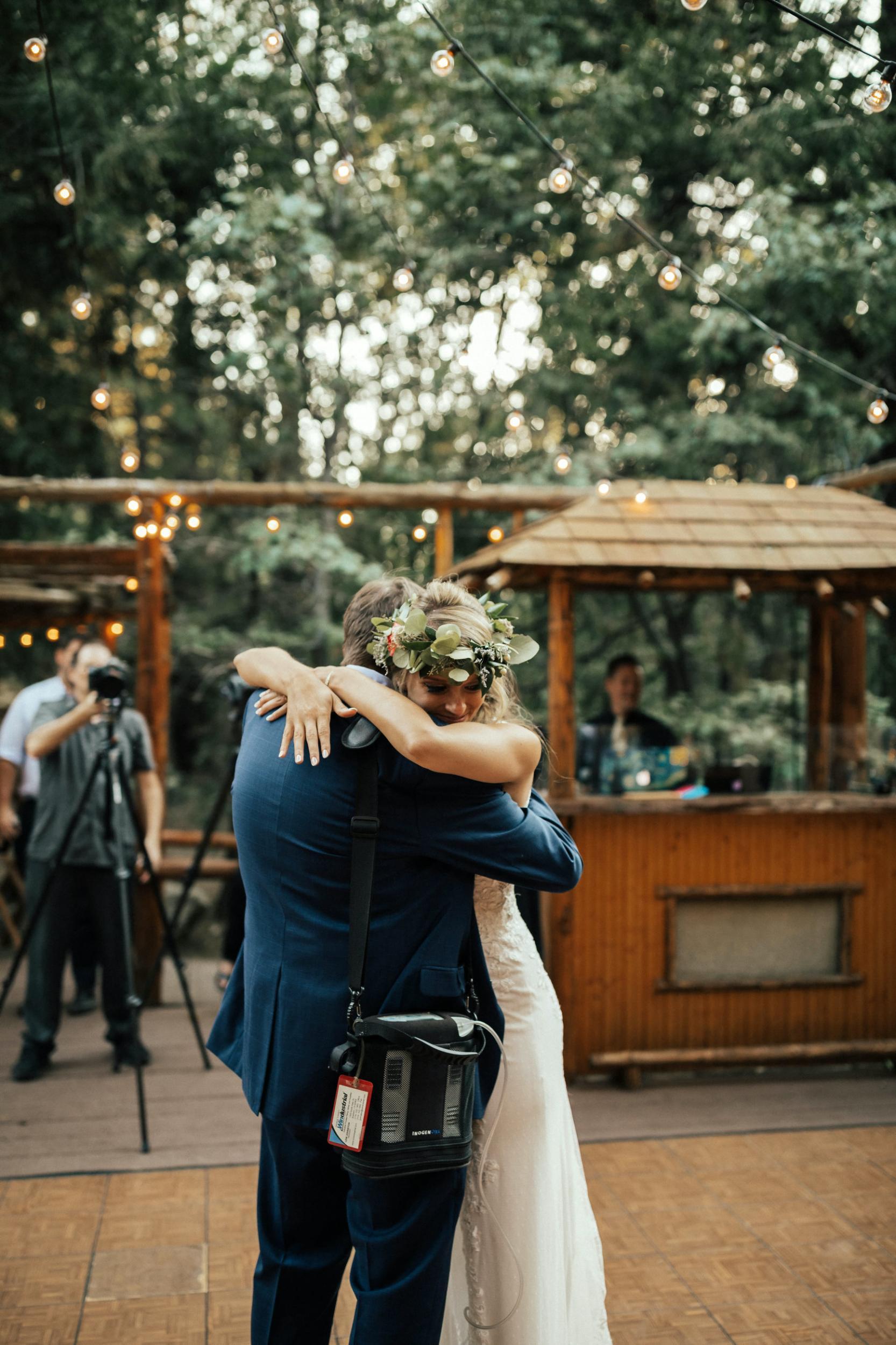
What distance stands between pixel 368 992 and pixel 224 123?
32.5 feet

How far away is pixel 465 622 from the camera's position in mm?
1880

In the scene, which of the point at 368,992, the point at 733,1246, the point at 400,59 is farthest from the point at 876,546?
the point at 400,59

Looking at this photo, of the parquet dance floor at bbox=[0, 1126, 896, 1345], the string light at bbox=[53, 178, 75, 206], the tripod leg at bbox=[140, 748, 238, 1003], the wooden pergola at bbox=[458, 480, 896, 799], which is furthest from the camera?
the tripod leg at bbox=[140, 748, 238, 1003]

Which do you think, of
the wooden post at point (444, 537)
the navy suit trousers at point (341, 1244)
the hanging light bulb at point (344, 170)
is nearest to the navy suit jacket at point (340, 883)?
the navy suit trousers at point (341, 1244)

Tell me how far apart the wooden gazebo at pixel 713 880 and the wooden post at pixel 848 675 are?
603mm

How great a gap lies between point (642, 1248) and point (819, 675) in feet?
11.1

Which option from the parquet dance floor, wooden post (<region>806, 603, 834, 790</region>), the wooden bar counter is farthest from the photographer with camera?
wooden post (<region>806, 603, 834, 790</region>)

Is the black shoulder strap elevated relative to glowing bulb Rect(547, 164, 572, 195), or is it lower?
lower

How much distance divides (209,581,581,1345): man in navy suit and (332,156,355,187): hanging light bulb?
270 cm

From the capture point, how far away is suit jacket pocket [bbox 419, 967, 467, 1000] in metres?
1.70

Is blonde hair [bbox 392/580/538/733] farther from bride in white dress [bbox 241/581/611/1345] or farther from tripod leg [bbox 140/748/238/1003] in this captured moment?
tripod leg [bbox 140/748/238/1003]

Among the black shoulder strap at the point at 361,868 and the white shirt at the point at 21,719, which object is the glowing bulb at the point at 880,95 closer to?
the black shoulder strap at the point at 361,868

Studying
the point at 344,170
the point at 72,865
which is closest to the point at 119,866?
the point at 72,865

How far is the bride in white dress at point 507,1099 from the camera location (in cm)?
182
